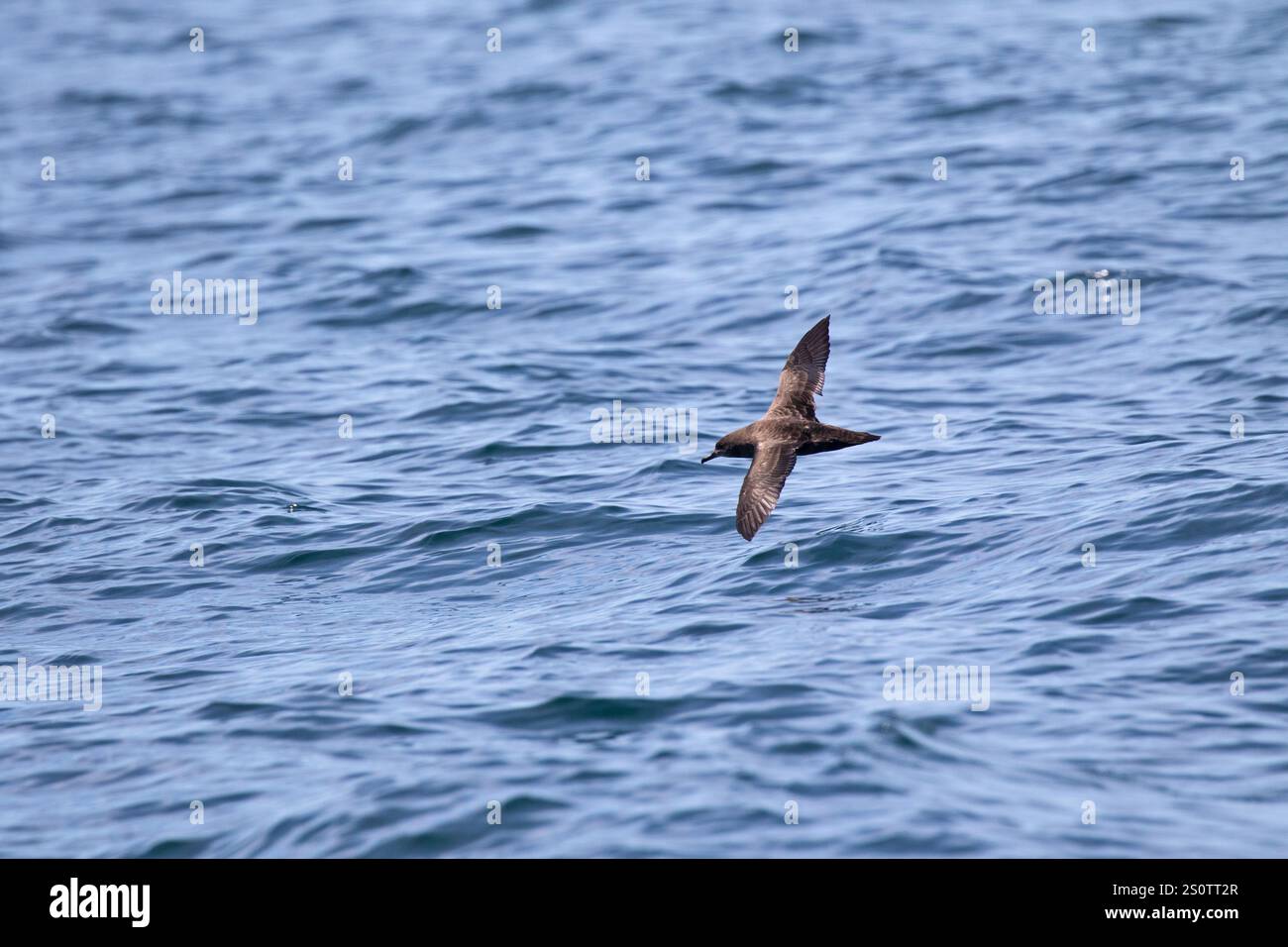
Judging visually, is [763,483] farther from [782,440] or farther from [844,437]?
[844,437]

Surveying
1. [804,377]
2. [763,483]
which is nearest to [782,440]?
[763,483]

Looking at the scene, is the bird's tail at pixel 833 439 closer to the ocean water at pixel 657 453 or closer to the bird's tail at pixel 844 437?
the bird's tail at pixel 844 437

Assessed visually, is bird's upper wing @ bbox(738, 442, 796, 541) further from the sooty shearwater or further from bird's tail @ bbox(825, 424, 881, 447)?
bird's tail @ bbox(825, 424, 881, 447)

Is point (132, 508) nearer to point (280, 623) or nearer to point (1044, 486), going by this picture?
point (280, 623)

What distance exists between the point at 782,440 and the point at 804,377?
130 cm

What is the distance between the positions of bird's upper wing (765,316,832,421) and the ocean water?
1070 millimetres

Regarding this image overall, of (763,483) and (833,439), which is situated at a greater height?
(833,439)

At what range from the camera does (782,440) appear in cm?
1250

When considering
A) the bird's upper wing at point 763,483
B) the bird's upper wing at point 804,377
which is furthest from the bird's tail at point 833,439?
the bird's upper wing at point 804,377

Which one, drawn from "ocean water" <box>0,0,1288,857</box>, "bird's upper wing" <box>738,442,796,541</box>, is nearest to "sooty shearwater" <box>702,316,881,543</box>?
"bird's upper wing" <box>738,442,796,541</box>

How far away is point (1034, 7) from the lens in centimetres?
3375

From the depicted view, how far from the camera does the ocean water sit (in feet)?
30.8
